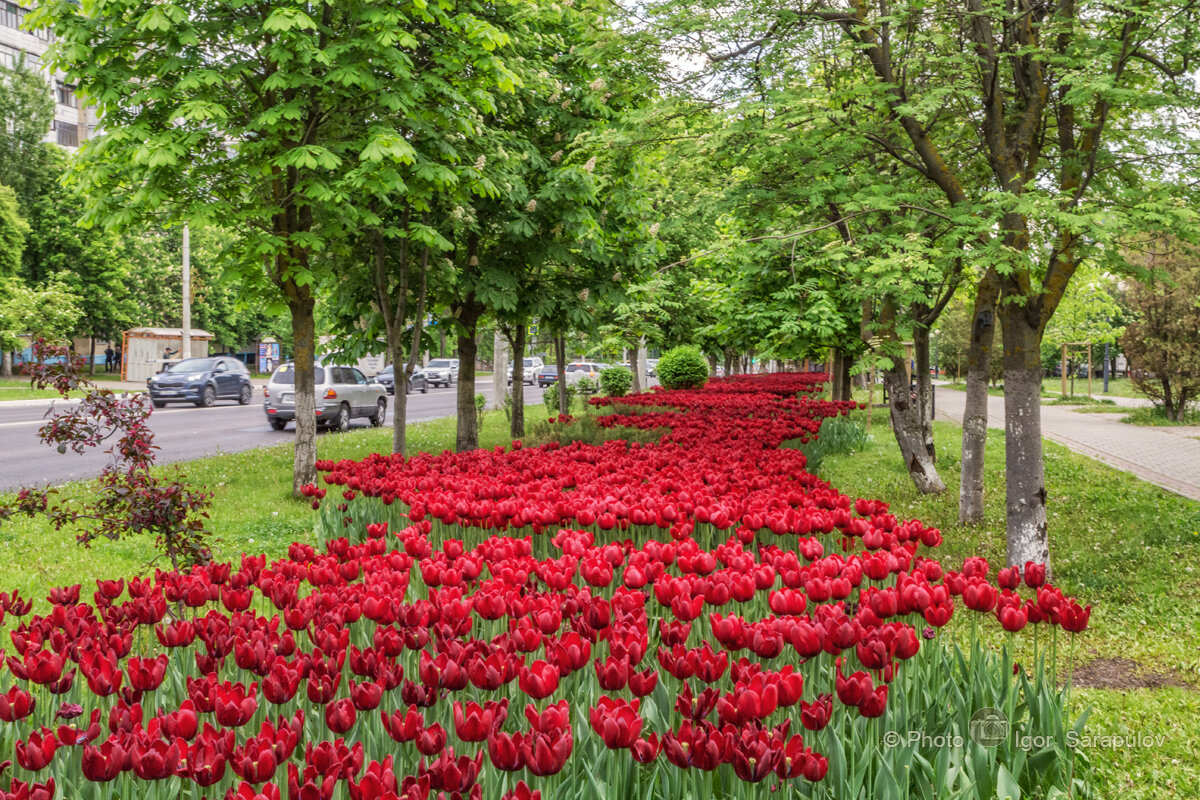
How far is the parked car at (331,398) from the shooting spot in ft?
67.2

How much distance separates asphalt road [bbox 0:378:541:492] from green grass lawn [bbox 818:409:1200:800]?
717cm

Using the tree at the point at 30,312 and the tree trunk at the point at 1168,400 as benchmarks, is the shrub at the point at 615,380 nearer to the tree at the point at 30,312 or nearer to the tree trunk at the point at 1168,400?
the tree trunk at the point at 1168,400

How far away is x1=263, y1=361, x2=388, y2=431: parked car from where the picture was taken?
20.5 metres

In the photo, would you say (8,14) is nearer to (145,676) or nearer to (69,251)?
(69,251)

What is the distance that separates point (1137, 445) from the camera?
16484mm

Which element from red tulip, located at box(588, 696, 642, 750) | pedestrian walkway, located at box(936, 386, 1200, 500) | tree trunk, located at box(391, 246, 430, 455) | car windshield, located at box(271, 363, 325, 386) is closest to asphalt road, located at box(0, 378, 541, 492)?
car windshield, located at box(271, 363, 325, 386)

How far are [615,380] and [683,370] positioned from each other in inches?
120

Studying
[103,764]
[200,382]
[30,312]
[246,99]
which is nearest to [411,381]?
[200,382]

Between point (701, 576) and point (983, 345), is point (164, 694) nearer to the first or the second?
point (701, 576)

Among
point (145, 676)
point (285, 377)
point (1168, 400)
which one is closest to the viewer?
point (145, 676)

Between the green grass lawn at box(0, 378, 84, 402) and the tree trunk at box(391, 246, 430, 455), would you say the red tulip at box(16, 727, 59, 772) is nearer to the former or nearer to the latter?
the tree trunk at box(391, 246, 430, 455)

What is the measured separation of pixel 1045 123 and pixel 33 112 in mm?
47068

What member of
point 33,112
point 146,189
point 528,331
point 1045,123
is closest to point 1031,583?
point 1045,123

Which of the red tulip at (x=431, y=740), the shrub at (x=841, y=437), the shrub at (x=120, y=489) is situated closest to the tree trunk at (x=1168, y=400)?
the shrub at (x=841, y=437)
